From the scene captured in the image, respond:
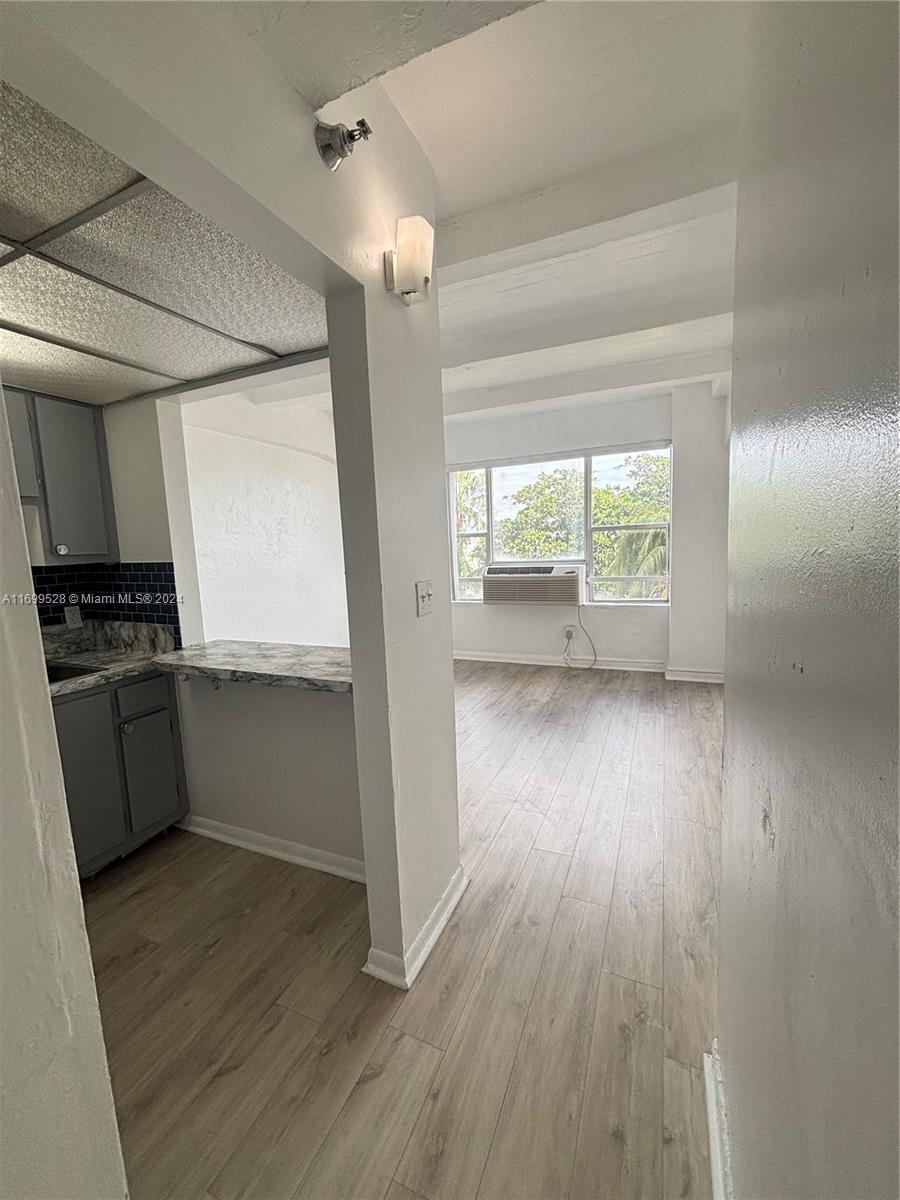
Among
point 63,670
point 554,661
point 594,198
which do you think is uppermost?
point 594,198

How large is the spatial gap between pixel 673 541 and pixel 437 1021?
4.02 meters

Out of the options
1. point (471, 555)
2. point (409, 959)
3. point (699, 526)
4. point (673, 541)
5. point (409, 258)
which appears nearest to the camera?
point (409, 258)

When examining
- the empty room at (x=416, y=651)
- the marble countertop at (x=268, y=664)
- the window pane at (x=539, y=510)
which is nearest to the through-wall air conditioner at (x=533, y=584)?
the window pane at (x=539, y=510)

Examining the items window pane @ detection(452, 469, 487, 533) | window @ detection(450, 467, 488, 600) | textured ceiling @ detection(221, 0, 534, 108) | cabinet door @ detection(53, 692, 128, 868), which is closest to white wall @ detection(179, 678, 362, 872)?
cabinet door @ detection(53, 692, 128, 868)

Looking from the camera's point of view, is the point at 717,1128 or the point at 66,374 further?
the point at 66,374

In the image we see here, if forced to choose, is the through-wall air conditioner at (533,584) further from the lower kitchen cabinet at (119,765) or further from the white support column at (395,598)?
the lower kitchen cabinet at (119,765)

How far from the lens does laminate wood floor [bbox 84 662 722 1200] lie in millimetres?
1068

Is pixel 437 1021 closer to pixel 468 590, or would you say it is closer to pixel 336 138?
pixel 336 138

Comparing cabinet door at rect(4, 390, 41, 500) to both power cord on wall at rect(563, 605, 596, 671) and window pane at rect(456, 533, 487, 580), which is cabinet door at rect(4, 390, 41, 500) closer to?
window pane at rect(456, 533, 487, 580)

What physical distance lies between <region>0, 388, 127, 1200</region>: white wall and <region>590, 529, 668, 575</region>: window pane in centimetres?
486

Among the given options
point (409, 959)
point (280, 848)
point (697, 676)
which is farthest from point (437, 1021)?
point (697, 676)

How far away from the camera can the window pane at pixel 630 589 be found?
4.75 meters

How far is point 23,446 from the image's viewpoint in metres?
2.16

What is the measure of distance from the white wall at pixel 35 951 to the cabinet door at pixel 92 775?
1808 millimetres
